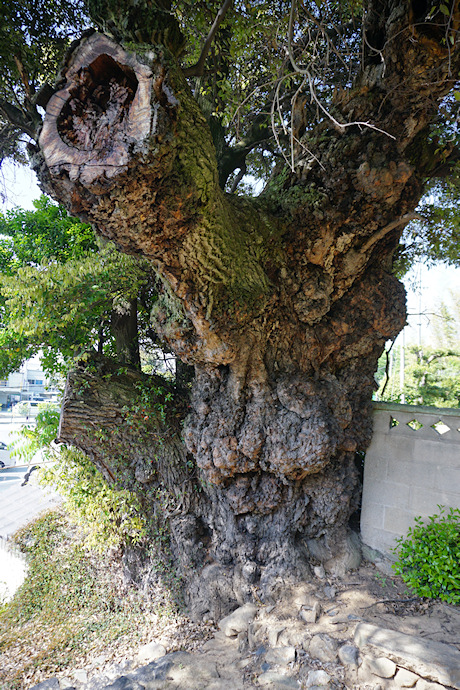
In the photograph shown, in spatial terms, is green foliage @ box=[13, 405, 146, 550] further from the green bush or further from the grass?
the green bush

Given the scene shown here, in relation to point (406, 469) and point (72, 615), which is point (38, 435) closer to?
point (72, 615)

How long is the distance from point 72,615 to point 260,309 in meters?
4.58

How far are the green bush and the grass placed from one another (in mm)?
2421

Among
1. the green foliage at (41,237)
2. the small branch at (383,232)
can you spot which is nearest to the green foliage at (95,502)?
the green foliage at (41,237)

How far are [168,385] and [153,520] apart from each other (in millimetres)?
1643

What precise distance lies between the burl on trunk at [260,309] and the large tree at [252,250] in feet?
0.05

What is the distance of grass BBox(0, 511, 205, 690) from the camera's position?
162 inches

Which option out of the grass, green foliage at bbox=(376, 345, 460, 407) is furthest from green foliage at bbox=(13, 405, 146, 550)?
green foliage at bbox=(376, 345, 460, 407)

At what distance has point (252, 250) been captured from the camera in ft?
11.7

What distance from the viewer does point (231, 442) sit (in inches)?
151

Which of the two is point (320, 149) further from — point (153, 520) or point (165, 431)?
point (153, 520)

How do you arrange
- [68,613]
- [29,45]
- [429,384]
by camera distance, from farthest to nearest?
1. [429,384]
2. [68,613]
3. [29,45]

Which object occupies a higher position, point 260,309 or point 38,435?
point 260,309

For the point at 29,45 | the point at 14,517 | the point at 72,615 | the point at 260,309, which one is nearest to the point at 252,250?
the point at 260,309
